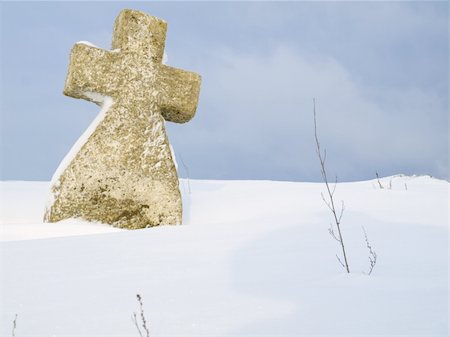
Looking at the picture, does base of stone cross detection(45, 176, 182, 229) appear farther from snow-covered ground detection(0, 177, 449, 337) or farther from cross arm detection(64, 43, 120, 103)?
cross arm detection(64, 43, 120, 103)

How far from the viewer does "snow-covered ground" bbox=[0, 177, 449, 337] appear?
1.68 meters

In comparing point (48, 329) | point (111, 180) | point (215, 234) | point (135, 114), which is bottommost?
point (48, 329)

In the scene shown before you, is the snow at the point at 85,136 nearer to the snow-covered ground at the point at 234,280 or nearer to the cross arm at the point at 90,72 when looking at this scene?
the cross arm at the point at 90,72

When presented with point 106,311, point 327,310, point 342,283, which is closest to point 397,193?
point 342,283

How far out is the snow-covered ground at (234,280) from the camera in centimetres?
168

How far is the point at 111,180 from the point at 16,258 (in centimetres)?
178

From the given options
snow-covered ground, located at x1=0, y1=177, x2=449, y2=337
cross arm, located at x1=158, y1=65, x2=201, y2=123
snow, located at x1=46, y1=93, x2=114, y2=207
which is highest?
cross arm, located at x1=158, y1=65, x2=201, y2=123

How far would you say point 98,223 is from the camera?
4.28 metres

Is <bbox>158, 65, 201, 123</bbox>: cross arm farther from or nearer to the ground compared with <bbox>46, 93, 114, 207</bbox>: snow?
farther from the ground

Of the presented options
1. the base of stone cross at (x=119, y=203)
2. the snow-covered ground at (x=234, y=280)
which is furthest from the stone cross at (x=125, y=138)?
the snow-covered ground at (x=234, y=280)

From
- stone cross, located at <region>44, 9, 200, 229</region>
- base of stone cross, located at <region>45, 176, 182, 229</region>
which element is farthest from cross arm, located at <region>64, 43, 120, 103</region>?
base of stone cross, located at <region>45, 176, 182, 229</region>

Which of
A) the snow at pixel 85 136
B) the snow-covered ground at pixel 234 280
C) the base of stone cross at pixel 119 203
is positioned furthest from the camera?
the snow at pixel 85 136

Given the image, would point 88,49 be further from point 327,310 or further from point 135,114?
point 327,310

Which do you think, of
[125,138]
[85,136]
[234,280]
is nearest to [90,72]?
[85,136]
